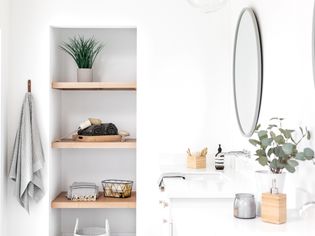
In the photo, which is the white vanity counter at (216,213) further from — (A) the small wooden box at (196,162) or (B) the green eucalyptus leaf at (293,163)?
(A) the small wooden box at (196,162)

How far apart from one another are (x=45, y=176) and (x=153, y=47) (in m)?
1.37

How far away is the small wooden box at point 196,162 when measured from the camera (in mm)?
3883

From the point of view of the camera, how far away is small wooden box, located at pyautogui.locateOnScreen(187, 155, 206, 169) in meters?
3.88

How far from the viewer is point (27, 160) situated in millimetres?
3967

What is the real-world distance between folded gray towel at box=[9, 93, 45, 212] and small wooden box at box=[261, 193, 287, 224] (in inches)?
Result: 95.8

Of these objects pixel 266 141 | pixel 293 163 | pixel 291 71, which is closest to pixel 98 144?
pixel 291 71

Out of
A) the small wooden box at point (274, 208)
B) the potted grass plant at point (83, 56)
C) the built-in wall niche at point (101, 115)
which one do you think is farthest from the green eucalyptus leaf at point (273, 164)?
the built-in wall niche at point (101, 115)

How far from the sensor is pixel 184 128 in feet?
13.8

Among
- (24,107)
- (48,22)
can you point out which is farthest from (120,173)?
(48,22)

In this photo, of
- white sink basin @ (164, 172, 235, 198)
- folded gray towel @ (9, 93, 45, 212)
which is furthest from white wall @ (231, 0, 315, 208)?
folded gray towel @ (9, 93, 45, 212)

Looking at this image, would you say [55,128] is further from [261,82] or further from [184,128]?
[261,82]

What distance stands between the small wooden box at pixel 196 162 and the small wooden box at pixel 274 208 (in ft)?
6.20

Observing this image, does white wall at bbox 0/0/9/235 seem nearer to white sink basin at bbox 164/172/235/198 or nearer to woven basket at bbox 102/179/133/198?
woven basket at bbox 102/179/133/198

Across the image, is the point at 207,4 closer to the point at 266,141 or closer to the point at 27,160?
the point at 266,141
